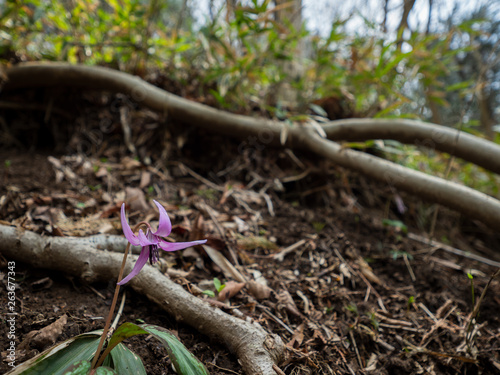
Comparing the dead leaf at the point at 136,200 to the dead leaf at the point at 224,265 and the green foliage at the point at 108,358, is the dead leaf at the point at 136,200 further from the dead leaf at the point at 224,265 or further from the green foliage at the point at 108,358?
the green foliage at the point at 108,358

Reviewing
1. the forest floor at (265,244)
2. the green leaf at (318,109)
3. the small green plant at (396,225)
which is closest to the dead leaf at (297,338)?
the forest floor at (265,244)

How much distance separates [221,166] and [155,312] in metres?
1.55

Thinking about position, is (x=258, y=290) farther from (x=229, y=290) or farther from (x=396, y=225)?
(x=396, y=225)

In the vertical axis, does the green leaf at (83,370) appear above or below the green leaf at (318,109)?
below

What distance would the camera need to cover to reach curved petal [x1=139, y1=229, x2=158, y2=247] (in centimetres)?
76

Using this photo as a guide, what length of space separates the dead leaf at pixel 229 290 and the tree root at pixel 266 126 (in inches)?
54.9

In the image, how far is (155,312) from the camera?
1.17 meters

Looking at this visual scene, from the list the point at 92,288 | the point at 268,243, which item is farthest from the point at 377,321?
the point at 92,288

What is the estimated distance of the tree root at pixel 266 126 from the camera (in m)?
2.19

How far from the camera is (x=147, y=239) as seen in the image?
0.79 metres

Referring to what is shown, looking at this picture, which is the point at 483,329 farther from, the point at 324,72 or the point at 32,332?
the point at 324,72

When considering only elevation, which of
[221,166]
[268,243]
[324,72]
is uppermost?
[324,72]

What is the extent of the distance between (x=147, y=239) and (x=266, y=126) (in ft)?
6.20

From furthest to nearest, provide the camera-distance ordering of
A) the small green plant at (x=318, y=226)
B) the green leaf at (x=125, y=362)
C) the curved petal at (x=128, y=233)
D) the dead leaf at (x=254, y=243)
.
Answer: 1. the small green plant at (x=318, y=226)
2. the dead leaf at (x=254, y=243)
3. the green leaf at (x=125, y=362)
4. the curved petal at (x=128, y=233)
